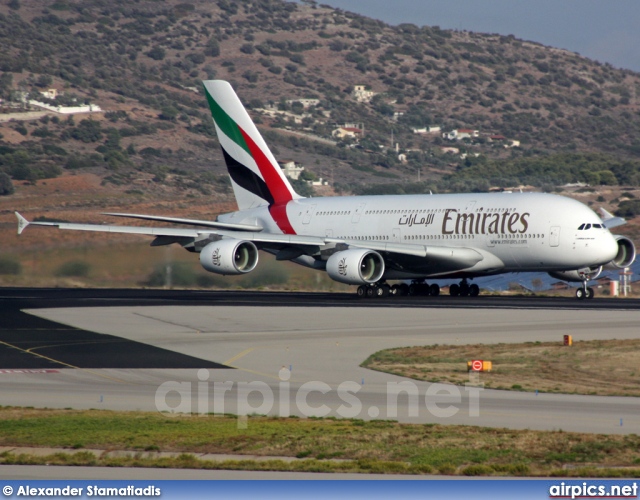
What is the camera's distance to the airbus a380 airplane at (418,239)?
42062mm

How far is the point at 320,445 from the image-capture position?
46.8ft

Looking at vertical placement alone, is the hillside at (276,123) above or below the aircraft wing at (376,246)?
above

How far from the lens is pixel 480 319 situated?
108ft

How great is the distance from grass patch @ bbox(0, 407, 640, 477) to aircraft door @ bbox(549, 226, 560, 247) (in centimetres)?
2695

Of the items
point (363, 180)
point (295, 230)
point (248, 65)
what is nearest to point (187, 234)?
point (295, 230)

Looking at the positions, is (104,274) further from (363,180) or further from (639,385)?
(363,180)

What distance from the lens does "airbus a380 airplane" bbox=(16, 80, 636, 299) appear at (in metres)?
42.1

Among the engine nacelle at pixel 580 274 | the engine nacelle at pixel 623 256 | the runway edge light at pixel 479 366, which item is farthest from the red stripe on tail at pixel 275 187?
the runway edge light at pixel 479 366

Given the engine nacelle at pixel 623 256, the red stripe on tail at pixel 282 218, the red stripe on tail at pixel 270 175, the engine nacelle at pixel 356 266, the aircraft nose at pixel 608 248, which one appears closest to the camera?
the aircraft nose at pixel 608 248

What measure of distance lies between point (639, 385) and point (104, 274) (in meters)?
36.7

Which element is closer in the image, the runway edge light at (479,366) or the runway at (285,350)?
the runway at (285,350)

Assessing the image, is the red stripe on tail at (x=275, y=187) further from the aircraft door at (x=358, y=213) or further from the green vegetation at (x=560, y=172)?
the green vegetation at (x=560, y=172)

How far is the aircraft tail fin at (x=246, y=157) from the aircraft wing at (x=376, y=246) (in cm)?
591

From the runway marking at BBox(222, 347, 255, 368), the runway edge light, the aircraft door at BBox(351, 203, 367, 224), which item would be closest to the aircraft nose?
the aircraft door at BBox(351, 203, 367, 224)
